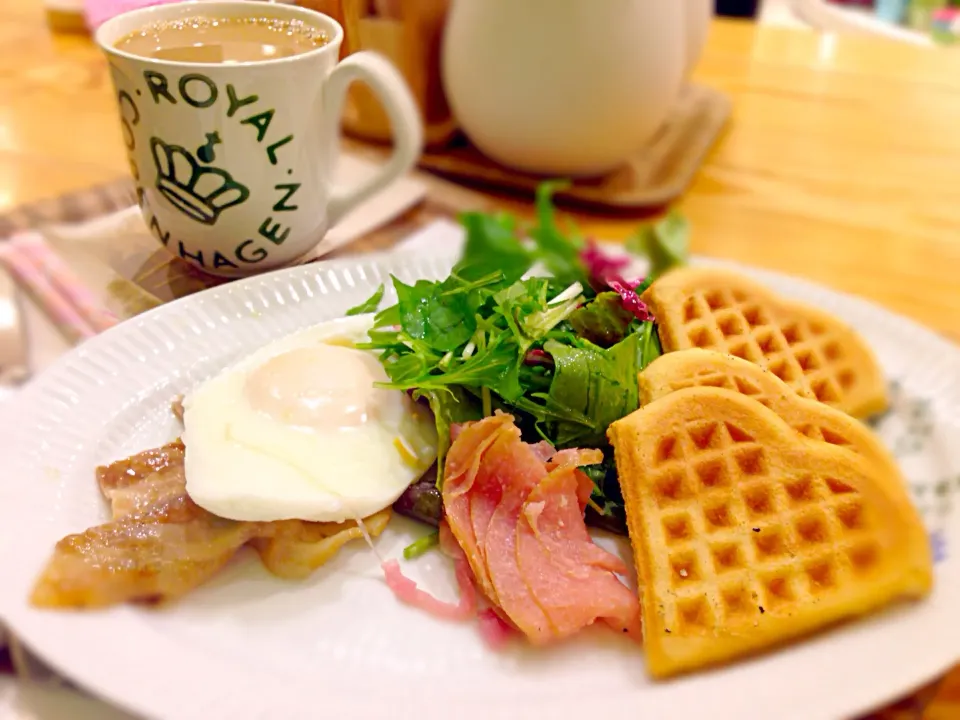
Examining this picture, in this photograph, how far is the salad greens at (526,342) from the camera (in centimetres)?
64

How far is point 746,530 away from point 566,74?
0.66 metres

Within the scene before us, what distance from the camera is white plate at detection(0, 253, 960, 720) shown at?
0.44 metres

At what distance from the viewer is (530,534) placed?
1.90 ft

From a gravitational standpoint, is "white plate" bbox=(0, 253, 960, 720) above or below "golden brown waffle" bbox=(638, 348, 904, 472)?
below

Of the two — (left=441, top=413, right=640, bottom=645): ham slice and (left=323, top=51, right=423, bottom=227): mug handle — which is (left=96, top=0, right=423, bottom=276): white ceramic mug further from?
(left=441, top=413, right=640, bottom=645): ham slice

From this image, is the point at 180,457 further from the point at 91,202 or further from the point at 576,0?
the point at 576,0

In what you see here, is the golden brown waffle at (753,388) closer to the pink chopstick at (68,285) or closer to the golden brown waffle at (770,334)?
the golden brown waffle at (770,334)

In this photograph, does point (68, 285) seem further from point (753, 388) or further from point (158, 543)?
point (753, 388)

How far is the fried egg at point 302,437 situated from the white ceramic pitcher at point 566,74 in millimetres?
493

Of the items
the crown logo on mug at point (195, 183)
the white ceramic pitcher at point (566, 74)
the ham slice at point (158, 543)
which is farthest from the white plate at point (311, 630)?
the white ceramic pitcher at point (566, 74)

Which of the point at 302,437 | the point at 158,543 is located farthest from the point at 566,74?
the point at 158,543

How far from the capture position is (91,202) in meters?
0.88

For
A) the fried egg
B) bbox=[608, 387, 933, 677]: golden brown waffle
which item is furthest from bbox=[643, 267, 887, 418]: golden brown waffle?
the fried egg

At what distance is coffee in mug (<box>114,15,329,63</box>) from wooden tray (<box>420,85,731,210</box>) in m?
0.53
